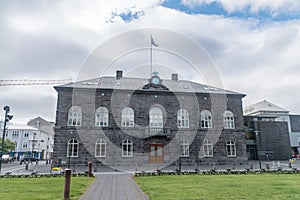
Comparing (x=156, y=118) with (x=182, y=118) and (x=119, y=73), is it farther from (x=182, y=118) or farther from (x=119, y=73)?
(x=119, y=73)

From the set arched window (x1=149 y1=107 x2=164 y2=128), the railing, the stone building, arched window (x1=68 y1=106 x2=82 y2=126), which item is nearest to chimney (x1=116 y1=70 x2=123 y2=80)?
the stone building

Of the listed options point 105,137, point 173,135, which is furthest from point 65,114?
point 173,135

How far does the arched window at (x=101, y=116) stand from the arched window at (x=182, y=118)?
9.32 meters

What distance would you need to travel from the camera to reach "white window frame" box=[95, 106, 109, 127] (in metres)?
29.1

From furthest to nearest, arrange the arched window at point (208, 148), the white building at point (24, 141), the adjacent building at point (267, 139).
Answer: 1. the white building at point (24, 141)
2. the adjacent building at point (267, 139)
3. the arched window at point (208, 148)

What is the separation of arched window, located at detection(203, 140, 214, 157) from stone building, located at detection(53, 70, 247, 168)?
127 mm

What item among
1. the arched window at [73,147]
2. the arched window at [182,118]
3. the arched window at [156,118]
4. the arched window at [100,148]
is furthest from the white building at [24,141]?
the arched window at [182,118]

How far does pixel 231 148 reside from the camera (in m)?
31.7

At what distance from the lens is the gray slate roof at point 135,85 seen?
3014cm

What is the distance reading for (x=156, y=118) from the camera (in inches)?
1200

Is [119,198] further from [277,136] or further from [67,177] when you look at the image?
[277,136]

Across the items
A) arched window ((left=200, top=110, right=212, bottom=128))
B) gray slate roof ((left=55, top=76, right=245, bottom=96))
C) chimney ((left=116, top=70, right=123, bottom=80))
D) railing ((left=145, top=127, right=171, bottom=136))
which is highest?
chimney ((left=116, top=70, right=123, bottom=80))

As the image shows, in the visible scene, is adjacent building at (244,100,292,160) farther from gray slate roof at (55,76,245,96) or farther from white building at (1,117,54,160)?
white building at (1,117,54,160)

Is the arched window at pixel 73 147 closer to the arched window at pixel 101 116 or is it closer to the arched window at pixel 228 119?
the arched window at pixel 101 116
